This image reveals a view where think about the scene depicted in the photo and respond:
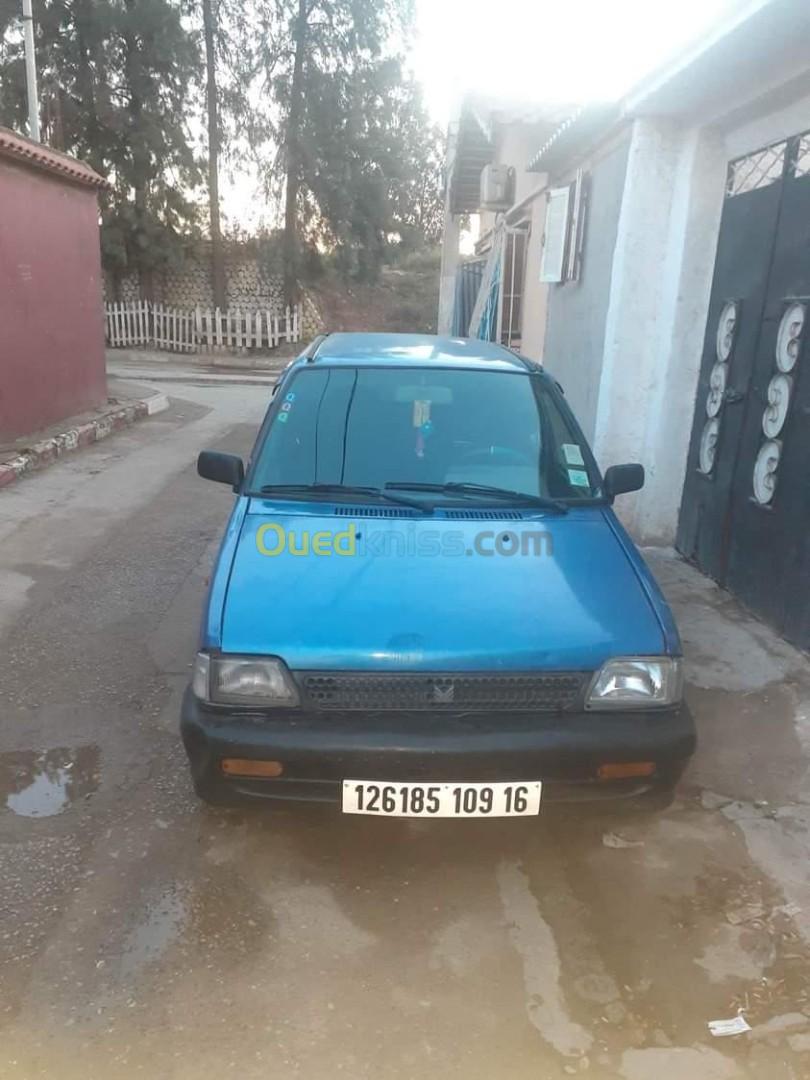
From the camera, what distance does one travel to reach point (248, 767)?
2572mm

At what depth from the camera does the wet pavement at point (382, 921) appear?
214 cm

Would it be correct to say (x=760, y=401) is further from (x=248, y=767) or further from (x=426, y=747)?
(x=248, y=767)

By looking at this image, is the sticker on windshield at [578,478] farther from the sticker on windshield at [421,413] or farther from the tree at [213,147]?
the tree at [213,147]

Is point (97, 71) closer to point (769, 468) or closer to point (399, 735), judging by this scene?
point (769, 468)

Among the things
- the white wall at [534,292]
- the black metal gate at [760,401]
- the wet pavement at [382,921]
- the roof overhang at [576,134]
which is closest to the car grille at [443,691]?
the wet pavement at [382,921]

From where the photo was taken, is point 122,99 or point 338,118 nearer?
point 122,99

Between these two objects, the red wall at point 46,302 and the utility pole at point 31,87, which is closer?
the red wall at point 46,302

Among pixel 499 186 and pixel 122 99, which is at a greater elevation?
pixel 122 99

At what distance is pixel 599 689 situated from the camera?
2637 mm

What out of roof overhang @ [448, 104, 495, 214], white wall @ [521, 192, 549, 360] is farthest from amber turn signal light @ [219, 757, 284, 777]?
roof overhang @ [448, 104, 495, 214]

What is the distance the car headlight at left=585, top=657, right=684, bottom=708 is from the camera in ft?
8.64

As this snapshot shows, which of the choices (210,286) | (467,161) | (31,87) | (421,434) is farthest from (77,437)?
(210,286)

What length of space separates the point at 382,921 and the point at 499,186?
1147cm

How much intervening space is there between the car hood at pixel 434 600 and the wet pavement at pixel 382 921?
0.76 metres
